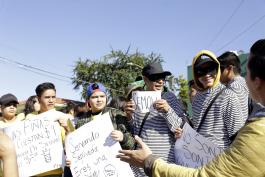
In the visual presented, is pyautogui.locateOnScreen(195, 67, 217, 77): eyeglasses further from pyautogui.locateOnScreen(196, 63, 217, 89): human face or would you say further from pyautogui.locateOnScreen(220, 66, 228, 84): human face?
pyautogui.locateOnScreen(220, 66, 228, 84): human face

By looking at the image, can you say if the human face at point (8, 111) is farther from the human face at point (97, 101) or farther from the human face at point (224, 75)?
the human face at point (224, 75)

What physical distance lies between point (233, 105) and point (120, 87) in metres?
38.7

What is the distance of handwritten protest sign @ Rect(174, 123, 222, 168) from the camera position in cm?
315

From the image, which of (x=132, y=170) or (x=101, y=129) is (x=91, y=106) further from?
(x=132, y=170)

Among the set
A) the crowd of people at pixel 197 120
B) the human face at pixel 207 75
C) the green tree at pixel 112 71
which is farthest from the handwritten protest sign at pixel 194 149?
the green tree at pixel 112 71

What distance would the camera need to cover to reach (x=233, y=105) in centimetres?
336

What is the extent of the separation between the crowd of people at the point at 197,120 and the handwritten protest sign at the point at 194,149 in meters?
0.13

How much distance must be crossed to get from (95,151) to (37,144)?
0.86 meters

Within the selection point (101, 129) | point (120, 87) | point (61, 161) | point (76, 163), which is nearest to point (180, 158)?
point (101, 129)

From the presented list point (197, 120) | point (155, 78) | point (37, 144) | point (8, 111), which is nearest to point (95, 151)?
point (37, 144)

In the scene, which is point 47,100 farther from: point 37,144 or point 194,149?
point 194,149

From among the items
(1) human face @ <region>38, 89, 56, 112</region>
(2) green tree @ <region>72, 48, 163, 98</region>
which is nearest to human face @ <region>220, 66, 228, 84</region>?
(1) human face @ <region>38, 89, 56, 112</region>

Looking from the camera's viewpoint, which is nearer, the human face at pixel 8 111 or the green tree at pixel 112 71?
the human face at pixel 8 111

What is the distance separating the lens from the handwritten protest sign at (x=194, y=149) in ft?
10.3
